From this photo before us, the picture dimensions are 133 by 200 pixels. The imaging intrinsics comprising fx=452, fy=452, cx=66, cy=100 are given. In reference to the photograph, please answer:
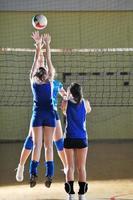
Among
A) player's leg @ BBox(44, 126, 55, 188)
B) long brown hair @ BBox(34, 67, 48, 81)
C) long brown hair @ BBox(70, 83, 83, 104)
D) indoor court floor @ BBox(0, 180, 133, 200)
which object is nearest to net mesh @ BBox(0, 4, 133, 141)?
indoor court floor @ BBox(0, 180, 133, 200)

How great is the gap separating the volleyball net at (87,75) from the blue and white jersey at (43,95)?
208 inches

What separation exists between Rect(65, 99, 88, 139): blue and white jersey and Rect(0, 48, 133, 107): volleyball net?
5.50 metres

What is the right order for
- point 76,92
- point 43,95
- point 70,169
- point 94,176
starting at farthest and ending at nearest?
point 94,176
point 43,95
point 70,169
point 76,92

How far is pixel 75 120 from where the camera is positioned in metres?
5.43

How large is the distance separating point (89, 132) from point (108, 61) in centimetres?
180

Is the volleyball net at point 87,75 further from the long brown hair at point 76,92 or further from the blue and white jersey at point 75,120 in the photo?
the long brown hair at point 76,92

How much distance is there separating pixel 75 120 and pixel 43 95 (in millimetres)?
539

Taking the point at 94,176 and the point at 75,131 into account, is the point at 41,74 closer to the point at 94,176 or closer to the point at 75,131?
the point at 75,131

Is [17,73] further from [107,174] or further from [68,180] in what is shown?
[68,180]

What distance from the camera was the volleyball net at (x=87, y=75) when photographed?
1092cm

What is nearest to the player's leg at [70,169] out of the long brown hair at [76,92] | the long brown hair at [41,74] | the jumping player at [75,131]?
the jumping player at [75,131]

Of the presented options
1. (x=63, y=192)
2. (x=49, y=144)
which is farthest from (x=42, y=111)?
(x=63, y=192)

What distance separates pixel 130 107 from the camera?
11.1 meters

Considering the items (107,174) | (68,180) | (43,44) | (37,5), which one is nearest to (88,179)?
(107,174)
